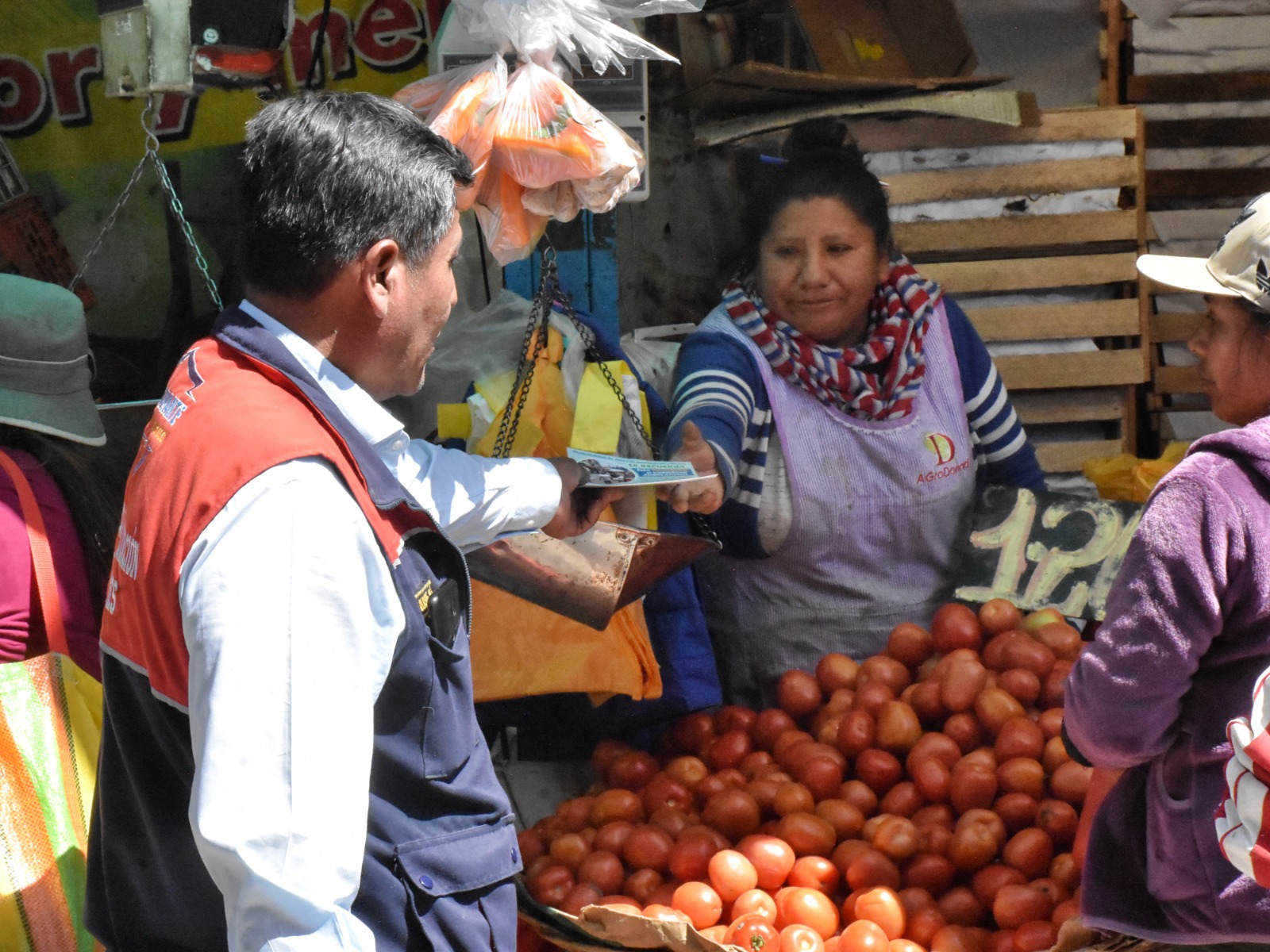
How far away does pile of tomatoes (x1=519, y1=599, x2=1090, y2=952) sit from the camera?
2.29 meters

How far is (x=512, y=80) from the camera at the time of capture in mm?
2400

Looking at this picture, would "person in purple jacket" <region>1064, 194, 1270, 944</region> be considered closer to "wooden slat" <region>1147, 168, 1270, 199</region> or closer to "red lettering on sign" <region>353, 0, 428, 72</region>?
"red lettering on sign" <region>353, 0, 428, 72</region>

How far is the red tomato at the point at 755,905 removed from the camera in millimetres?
2283

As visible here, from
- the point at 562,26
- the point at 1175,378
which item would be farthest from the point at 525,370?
the point at 1175,378

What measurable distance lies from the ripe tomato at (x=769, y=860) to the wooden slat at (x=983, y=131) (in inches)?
84.0

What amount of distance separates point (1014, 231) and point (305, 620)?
120 inches

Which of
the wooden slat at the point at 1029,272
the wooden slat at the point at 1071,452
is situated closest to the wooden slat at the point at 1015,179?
the wooden slat at the point at 1029,272

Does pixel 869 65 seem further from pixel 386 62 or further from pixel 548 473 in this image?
pixel 548 473

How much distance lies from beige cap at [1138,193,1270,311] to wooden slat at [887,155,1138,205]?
73.2 inches

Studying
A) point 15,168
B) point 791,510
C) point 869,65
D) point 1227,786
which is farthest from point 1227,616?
point 15,168

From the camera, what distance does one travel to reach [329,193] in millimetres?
1422

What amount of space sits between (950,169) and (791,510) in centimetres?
127

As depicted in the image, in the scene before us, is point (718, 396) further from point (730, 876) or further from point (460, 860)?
point (460, 860)

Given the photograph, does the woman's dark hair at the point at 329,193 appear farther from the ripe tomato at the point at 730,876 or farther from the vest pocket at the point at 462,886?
the ripe tomato at the point at 730,876
